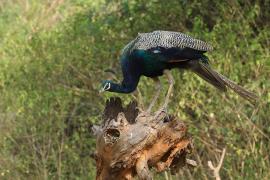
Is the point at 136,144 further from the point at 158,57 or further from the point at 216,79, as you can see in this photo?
the point at 216,79

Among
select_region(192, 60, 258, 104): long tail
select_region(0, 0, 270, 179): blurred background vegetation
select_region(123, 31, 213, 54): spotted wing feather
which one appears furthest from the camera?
select_region(0, 0, 270, 179): blurred background vegetation

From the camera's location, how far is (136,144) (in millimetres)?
4910

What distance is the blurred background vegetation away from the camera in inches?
330

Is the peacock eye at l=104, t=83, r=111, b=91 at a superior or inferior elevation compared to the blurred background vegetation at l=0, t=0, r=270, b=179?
superior

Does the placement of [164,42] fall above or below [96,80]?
above

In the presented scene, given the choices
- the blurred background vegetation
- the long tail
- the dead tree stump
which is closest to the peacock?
the long tail

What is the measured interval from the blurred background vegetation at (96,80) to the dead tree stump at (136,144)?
3.01 metres

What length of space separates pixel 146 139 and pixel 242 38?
408 cm

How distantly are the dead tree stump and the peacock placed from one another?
44.0 inches

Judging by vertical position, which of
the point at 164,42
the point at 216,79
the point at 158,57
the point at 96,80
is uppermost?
the point at 164,42

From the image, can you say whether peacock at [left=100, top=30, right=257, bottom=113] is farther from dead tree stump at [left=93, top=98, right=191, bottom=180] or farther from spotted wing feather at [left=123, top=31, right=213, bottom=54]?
dead tree stump at [left=93, top=98, right=191, bottom=180]

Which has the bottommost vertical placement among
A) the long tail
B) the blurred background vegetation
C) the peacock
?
the blurred background vegetation

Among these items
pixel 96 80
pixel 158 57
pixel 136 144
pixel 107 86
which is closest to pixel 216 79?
pixel 158 57

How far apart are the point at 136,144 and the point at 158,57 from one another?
5.29 feet
